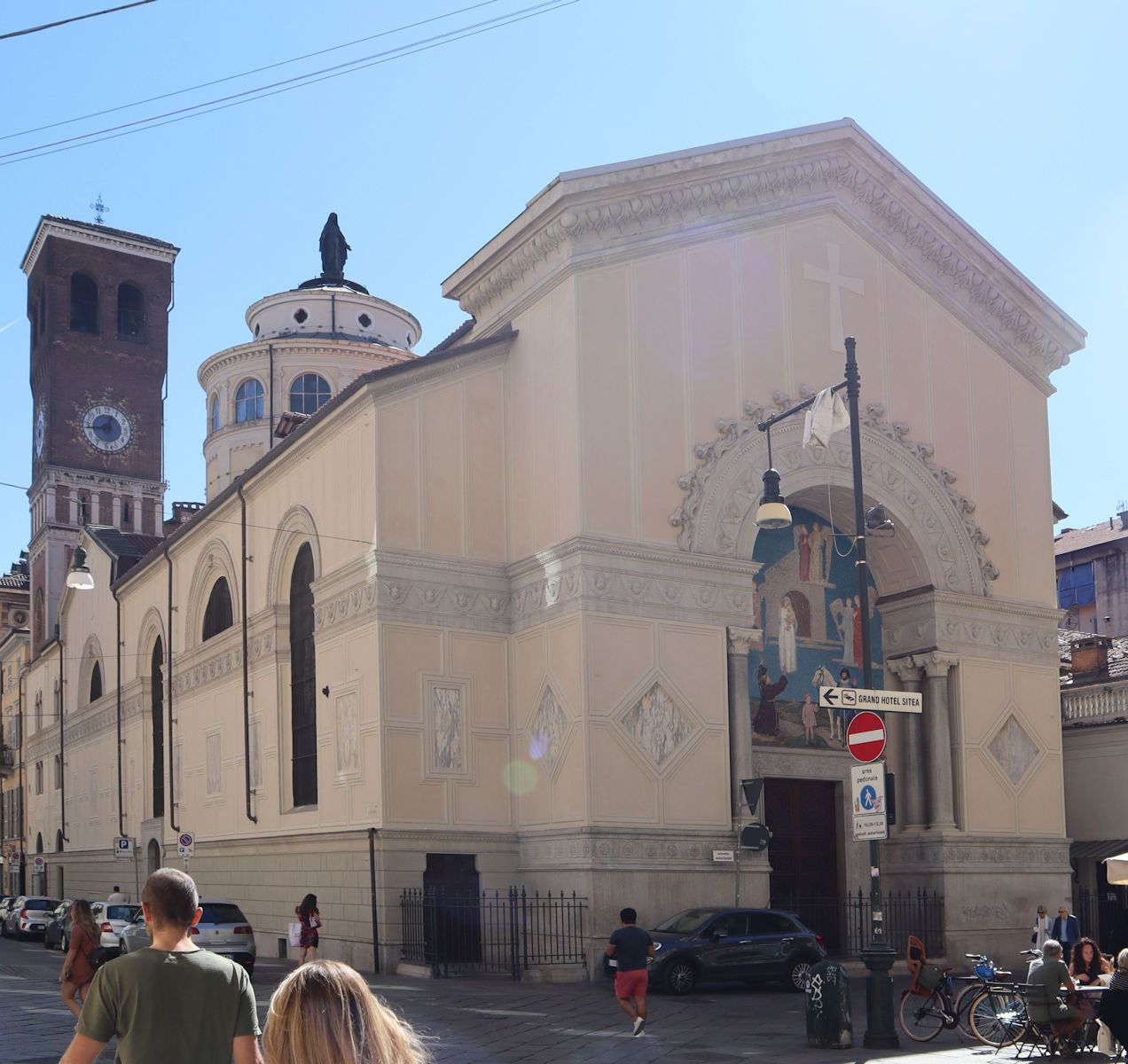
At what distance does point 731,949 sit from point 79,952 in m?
10.6

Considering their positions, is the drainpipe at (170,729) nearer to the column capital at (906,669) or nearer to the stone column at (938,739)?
the column capital at (906,669)

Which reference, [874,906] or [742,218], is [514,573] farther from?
[874,906]

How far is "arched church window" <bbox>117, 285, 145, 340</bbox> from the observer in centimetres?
6825

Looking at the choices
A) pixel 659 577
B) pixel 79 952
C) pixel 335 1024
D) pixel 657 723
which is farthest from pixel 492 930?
pixel 335 1024

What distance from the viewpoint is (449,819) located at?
1016 inches

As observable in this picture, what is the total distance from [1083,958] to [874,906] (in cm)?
291

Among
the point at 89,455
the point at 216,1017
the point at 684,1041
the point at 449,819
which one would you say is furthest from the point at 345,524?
the point at 89,455

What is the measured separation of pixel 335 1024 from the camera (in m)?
3.68

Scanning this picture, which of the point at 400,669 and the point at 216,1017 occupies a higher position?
the point at 400,669

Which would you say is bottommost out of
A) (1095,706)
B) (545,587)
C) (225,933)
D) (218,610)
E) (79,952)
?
(225,933)

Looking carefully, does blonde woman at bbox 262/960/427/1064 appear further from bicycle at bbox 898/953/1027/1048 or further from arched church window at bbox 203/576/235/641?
arched church window at bbox 203/576/235/641

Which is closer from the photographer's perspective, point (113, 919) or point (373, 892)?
point (373, 892)

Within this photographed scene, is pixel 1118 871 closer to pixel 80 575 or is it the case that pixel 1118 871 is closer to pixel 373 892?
pixel 373 892

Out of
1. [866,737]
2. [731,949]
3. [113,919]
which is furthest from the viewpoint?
[113,919]
